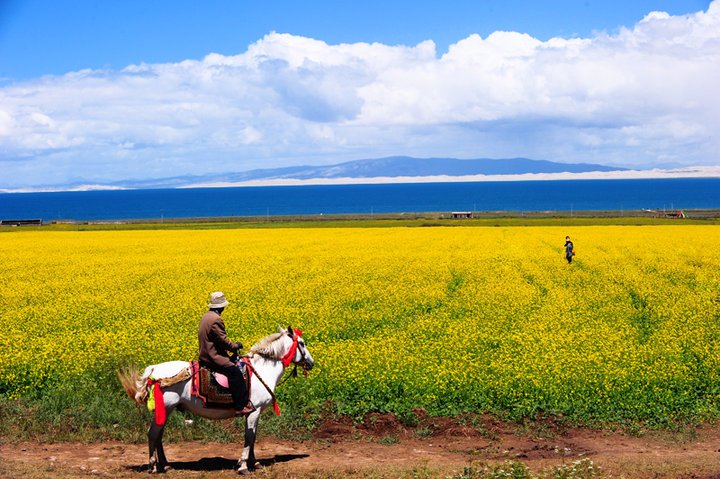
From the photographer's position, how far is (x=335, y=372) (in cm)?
1393

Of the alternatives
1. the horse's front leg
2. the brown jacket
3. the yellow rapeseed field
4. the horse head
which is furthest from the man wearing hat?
the yellow rapeseed field

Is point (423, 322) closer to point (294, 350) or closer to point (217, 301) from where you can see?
point (294, 350)

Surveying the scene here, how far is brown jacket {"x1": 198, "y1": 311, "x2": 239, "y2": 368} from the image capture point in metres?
9.70

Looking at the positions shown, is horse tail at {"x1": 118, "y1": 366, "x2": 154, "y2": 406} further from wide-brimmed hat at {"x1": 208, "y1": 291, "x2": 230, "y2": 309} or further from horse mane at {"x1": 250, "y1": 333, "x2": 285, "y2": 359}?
horse mane at {"x1": 250, "y1": 333, "x2": 285, "y2": 359}

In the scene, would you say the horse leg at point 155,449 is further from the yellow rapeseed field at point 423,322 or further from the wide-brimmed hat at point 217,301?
the yellow rapeseed field at point 423,322

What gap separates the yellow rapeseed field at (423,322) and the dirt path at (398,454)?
0.88 m

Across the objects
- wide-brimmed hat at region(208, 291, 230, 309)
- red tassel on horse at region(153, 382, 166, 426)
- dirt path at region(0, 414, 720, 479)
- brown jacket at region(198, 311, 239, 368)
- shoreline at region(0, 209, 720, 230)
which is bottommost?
dirt path at region(0, 414, 720, 479)

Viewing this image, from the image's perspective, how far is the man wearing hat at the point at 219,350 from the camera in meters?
9.72

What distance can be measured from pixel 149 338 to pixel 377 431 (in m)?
7.48

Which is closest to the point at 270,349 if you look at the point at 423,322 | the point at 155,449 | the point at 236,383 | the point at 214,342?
the point at 236,383

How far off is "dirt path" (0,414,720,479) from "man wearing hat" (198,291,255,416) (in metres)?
1.19

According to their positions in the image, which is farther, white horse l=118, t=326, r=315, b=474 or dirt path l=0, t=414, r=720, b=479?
dirt path l=0, t=414, r=720, b=479

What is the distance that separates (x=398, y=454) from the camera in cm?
1112

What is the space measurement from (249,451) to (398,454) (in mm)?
2662
